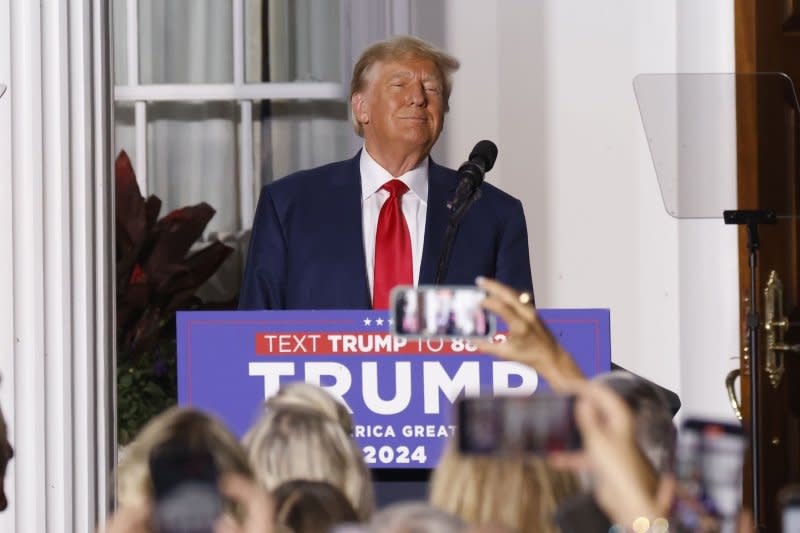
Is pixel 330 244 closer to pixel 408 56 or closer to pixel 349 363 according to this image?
pixel 408 56

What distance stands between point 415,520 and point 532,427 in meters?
0.13

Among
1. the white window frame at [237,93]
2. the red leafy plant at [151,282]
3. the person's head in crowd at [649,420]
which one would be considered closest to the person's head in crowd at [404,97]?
the person's head in crowd at [649,420]

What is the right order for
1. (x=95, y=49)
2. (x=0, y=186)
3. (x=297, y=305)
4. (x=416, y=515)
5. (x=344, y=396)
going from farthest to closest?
(x=297, y=305) → (x=95, y=49) → (x=0, y=186) → (x=344, y=396) → (x=416, y=515)

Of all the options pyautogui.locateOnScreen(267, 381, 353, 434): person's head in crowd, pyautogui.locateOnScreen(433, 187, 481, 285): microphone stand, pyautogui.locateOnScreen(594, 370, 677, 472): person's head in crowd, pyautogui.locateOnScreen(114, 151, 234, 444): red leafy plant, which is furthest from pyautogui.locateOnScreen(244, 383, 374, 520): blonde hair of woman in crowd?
pyautogui.locateOnScreen(114, 151, 234, 444): red leafy plant

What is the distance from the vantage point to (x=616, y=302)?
3.68 m

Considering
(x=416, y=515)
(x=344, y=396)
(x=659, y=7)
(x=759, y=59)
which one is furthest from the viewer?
(x=659, y=7)

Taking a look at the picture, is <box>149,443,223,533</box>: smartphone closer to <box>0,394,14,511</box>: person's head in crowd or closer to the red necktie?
<box>0,394,14,511</box>: person's head in crowd

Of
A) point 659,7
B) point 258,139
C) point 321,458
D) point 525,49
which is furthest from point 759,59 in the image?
point 321,458

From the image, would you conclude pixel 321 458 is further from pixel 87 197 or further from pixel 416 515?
pixel 87 197

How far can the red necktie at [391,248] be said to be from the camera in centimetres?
180

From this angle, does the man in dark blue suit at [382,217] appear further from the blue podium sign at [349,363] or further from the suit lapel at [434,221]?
the blue podium sign at [349,363]

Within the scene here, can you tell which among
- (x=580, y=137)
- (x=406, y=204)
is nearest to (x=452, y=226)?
(x=406, y=204)

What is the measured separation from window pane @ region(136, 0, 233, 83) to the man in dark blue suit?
181 centimetres

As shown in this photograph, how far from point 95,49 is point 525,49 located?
85.1 inches
